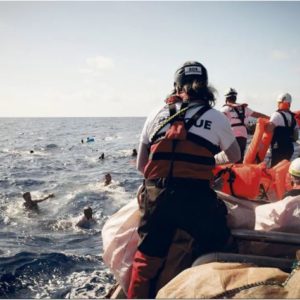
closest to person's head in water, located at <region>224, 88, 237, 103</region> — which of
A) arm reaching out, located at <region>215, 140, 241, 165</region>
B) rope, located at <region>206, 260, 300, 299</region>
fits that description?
arm reaching out, located at <region>215, 140, 241, 165</region>

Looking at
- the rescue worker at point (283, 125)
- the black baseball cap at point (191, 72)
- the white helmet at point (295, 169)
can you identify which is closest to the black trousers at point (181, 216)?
the black baseball cap at point (191, 72)

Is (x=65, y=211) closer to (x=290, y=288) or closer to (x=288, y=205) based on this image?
(x=288, y=205)

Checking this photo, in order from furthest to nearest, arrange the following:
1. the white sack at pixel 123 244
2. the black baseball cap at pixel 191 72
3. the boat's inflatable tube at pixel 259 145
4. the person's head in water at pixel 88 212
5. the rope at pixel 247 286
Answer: the person's head in water at pixel 88 212
the boat's inflatable tube at pixel 259 145
the white sack at pixel 123 244
the black baseball cap at pixel 191 72
the rope at pixel 247 286

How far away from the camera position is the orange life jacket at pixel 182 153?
3285 millimetres

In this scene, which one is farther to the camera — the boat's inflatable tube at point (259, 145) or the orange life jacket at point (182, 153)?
the boat's inflatable tube at point (259, 145)

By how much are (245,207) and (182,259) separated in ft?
2.96

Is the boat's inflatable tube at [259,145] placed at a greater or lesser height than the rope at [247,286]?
greater

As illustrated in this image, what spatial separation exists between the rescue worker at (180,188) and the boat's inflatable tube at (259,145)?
4362mm

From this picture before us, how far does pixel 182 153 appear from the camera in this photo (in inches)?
129

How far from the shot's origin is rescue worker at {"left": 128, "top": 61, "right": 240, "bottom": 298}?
10.8 ft

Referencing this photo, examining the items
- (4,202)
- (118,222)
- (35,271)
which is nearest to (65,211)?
(4,202)

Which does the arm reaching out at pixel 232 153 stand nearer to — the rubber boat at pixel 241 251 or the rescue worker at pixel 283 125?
the rubber boat at pixel 241 251

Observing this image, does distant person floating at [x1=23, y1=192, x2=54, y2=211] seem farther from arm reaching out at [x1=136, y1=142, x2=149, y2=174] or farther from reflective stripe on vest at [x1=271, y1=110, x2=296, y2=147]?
arm reaching out at [x1=136, y1=142, x2=149, y2=174]

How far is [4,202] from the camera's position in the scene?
643 inches
